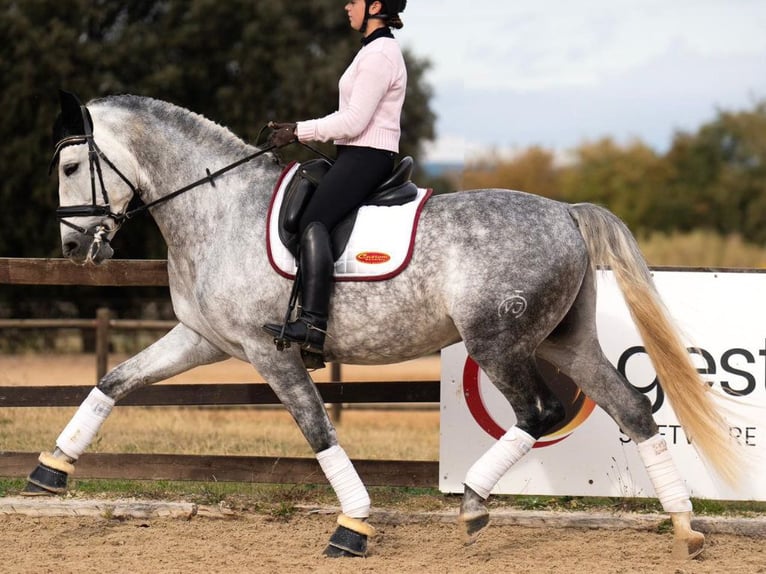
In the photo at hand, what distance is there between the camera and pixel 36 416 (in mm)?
8602

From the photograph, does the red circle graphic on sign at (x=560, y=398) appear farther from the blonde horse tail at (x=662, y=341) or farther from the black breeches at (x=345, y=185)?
the black breeches at (x=345, y=185)

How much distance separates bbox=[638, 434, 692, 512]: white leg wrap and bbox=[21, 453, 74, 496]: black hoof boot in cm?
322

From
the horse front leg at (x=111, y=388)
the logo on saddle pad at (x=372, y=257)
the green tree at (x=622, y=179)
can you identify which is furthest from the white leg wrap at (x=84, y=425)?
the green tree at (x=622, y=179)

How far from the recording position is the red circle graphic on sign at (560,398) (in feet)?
21.2

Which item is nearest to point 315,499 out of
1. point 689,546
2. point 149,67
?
point 689,546

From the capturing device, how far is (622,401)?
5480 mm

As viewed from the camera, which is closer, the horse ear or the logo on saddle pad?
the logo on saddle pad

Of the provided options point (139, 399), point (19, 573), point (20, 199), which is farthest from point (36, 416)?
point (20, 199)

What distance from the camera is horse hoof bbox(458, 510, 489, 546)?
5316mm

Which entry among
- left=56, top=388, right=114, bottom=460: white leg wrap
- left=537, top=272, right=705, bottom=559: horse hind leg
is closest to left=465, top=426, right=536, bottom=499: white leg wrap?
left=537, top=272, right=705, bottom=559: horse hind leg

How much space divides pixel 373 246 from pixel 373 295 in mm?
260

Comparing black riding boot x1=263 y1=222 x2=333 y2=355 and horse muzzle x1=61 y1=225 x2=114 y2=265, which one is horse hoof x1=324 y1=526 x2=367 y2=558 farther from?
horse muzzle x1=61 y1=225 x2=114 y2=265

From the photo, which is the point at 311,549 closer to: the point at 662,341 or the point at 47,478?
the point at 47,478

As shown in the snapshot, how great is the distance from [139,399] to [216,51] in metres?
20.0
